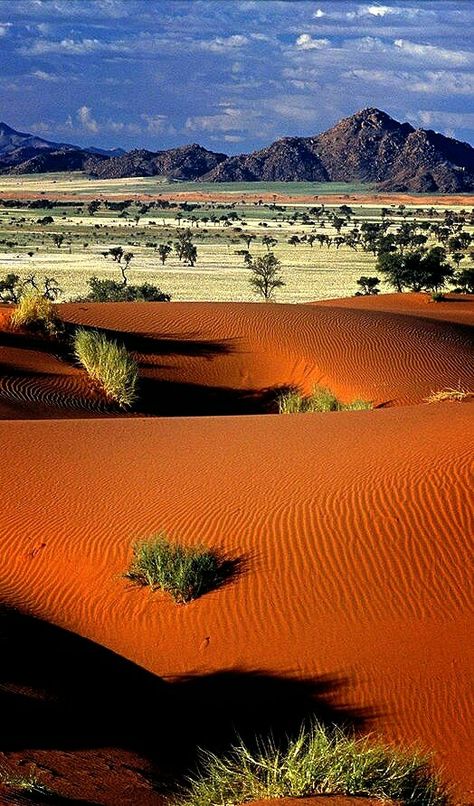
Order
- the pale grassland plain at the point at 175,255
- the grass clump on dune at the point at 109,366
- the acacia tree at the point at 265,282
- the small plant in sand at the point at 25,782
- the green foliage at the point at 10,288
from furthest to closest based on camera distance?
the pale grassland plain at the point at 175,255
the acacia tree at the point at 265,282
the green foliage at the point at 10,288
the grass clump on dune at the point at 109,366
the small plant in sand at the point at 25,782

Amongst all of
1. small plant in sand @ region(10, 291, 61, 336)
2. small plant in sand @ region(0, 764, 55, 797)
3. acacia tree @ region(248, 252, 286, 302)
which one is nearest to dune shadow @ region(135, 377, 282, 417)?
small plant in sand @ region(10, 291, 61, 336)

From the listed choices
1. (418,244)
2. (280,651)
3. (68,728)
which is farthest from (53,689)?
(418,244)

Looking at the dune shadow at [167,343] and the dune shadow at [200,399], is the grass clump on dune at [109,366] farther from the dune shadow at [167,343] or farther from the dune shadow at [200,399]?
the dune shadow at [167,343]

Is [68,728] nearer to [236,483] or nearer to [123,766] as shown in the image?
[123,766]

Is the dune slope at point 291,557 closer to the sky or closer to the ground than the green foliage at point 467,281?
closer to the ground

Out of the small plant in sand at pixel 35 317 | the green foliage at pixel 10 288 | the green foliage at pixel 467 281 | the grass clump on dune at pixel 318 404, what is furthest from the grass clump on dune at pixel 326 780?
the green foliage at pixel 467 281

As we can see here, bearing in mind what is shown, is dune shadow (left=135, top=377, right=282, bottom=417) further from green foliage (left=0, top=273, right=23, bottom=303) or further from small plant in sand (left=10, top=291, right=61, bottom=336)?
green foliage (left=0, top=273, right=23, bottom=303)

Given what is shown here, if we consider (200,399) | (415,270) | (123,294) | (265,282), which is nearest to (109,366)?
(200,399)
